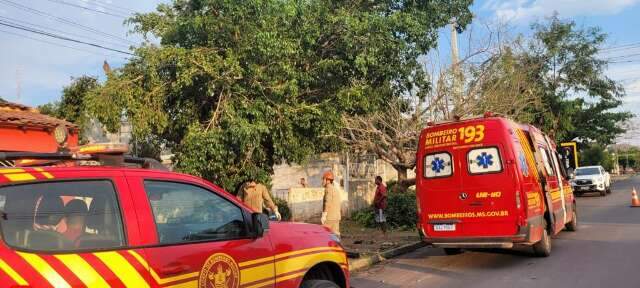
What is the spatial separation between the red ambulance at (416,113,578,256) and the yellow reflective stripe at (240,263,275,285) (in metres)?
5.44

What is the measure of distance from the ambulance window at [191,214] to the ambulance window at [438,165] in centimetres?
571

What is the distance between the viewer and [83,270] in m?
2.90

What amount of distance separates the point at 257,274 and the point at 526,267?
594cm

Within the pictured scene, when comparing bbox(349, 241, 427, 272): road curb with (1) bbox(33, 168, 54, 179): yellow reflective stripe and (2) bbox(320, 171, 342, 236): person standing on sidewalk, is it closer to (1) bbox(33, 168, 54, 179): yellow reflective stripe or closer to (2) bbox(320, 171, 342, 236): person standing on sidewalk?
(2) bbox(320, 171, 342, 236): person standing on sidewalk

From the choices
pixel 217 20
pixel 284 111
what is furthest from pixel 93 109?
pixel 284 111

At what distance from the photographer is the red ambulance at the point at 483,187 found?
841 cm

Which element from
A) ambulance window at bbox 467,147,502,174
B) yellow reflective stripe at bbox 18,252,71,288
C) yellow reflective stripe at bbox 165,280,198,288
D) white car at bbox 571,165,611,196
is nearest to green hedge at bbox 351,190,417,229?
ambulance window at bbox 467,147,502,174

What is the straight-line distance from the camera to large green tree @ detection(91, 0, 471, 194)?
8.13 meters

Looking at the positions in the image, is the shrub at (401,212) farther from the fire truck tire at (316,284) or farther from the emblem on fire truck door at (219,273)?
the emblem on fire truck door at (219,273)

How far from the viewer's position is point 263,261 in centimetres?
398

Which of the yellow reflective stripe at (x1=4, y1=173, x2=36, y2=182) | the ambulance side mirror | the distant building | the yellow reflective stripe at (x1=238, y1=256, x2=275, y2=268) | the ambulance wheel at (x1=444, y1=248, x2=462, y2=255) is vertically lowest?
the ambulance wheel at (x1=444, y1=248, x2=462, y2=255)

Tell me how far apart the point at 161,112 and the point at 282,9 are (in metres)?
2.58

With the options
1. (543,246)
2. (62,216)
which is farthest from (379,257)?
(62,216)

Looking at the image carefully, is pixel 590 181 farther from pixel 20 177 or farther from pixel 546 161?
pixel 20 177
